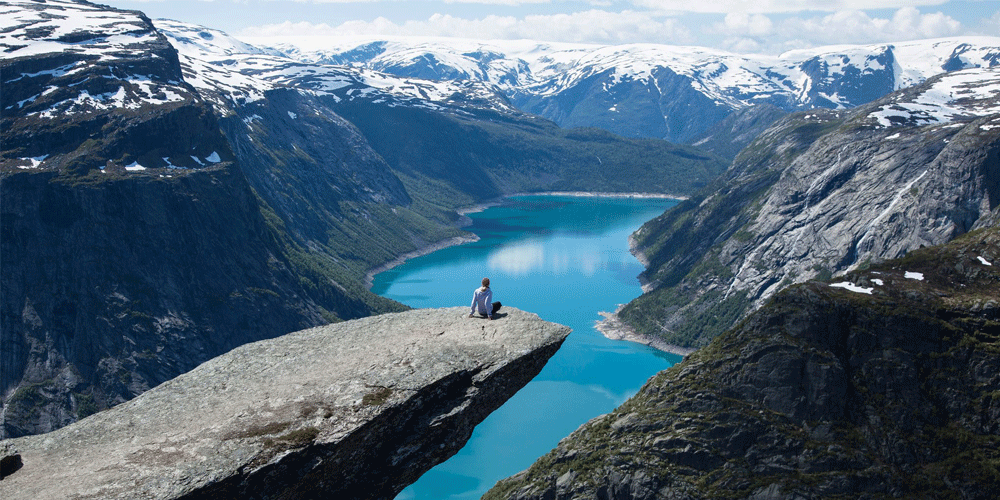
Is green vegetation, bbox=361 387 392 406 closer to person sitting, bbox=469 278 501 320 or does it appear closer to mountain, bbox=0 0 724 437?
person sitting, bbox=469 278 501 320

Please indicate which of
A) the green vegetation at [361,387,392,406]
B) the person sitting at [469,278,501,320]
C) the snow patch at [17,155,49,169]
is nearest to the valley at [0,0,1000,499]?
the green vegetation at [361,387,392,406]

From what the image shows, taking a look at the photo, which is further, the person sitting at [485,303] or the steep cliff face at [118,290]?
the steep cliff face at [118,290]

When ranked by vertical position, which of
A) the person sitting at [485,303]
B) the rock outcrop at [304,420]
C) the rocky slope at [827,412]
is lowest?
the rocky slope at [827,412]

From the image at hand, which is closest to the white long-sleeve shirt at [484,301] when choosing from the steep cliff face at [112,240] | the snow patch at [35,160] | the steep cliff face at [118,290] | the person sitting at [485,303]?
the person sitting at [485,303]

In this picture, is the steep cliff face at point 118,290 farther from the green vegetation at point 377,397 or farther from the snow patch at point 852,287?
the green vegetation at point 377,397

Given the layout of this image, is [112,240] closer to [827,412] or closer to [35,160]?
[35,160]

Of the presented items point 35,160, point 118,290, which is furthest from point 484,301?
point 35,160

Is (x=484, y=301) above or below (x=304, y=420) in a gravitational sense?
above
